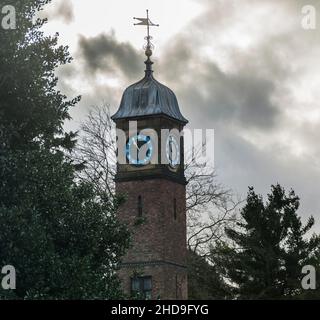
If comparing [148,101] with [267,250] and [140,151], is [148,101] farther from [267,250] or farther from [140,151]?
[267,250]

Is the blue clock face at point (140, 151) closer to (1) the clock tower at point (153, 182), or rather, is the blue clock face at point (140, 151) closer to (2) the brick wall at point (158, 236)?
(1) the clock tower at point (153, 182)

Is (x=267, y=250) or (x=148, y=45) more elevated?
(x=148, y=45)

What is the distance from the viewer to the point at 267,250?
5216 cm

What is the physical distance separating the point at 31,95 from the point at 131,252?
30287 mm

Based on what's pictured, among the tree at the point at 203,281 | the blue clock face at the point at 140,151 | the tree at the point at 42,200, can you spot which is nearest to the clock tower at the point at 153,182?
the blue clock face at the point at 140,151

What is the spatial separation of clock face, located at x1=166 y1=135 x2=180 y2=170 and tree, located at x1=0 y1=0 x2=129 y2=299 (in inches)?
1142

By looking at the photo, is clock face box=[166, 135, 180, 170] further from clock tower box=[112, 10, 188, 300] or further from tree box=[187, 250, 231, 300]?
tree box=[187, 250, 231, 300]

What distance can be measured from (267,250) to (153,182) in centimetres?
754

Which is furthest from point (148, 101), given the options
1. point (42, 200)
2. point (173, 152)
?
point (42, 200)

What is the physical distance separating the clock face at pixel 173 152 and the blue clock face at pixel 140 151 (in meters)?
0.99

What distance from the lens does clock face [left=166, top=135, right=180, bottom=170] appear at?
55750mm

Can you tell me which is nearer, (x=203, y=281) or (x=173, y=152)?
(x=203, y=281)

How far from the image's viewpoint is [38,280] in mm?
22891
